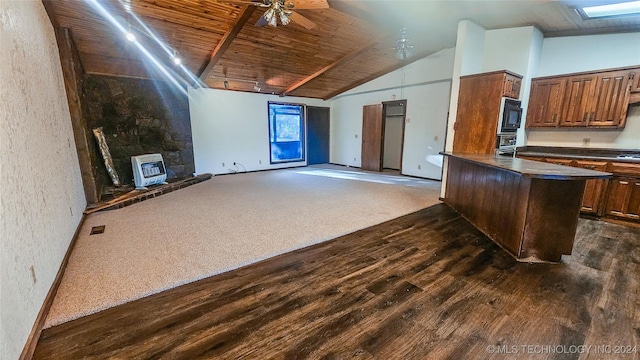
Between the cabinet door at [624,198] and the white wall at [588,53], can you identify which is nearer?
the cabinet door at [624,198]

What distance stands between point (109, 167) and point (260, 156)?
362cm

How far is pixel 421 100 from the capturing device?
631 cm

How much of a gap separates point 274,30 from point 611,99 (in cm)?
505

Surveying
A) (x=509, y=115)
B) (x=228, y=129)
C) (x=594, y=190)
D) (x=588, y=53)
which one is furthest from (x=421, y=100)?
(x=228, y=129)

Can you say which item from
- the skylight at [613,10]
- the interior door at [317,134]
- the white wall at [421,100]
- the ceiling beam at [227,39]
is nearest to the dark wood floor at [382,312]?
the skylight at [613,10]

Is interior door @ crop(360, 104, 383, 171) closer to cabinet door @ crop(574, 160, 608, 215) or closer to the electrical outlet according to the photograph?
cabinet door @ crop(574, 160, 608, 215)

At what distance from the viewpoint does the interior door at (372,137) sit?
24.2 ft

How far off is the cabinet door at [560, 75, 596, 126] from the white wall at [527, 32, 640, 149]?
0.83 ft

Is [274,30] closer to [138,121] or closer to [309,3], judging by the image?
[309,3]

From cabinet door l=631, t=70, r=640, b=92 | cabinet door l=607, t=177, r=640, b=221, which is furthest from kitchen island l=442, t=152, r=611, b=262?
cabinet door l=631, t=70, r=640, b=92

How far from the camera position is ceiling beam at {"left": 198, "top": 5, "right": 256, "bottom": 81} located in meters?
3.63

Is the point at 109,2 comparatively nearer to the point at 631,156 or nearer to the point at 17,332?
the point at 17,332

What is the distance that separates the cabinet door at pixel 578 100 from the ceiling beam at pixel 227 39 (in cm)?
480

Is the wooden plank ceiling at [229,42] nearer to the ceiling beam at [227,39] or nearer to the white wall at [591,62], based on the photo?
the ceiling beam at [227,39]
